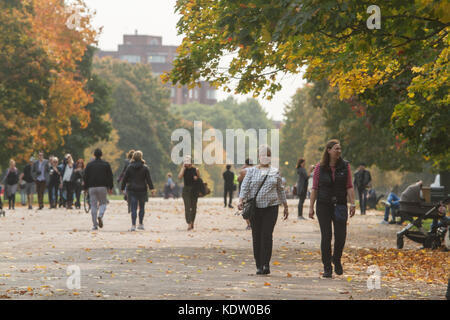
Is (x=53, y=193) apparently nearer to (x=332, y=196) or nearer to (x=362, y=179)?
(x=362, y=179)

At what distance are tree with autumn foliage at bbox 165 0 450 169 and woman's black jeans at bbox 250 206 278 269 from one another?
2264 millimetres

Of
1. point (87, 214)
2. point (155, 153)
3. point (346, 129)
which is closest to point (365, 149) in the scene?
point (346, 129)

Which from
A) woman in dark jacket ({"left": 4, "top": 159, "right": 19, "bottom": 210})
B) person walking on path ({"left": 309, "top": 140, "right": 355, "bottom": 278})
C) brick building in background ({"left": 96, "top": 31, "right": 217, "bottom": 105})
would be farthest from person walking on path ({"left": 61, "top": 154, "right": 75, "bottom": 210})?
brick building in background ({"left": 96, "top": 31, "right": 217, "bottom": 105})

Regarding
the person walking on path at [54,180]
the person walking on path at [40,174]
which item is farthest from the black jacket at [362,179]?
the person walking on path at [40,174]

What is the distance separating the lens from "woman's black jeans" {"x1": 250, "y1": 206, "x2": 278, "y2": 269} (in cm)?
1185

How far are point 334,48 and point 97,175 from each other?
8378 millimetres

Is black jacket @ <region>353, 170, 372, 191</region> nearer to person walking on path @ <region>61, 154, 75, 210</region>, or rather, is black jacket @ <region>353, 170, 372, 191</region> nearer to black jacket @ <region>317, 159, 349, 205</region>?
person walking on path @ <region>61, 154, 75, 210</region>

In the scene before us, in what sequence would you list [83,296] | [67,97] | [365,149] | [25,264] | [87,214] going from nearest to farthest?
1. [83,296]
2. [25,264]
3. [87,214]
4. [365,149]
5. [67,97]

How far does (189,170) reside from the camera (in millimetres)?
21812

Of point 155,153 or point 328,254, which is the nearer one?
point 328,254

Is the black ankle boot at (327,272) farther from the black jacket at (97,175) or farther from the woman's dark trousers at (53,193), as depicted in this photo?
the woman's dark trousers at (53,193)

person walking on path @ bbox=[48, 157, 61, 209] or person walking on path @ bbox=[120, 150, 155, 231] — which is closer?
person walking on path @ bbox=[120, 150, 155, 231]
